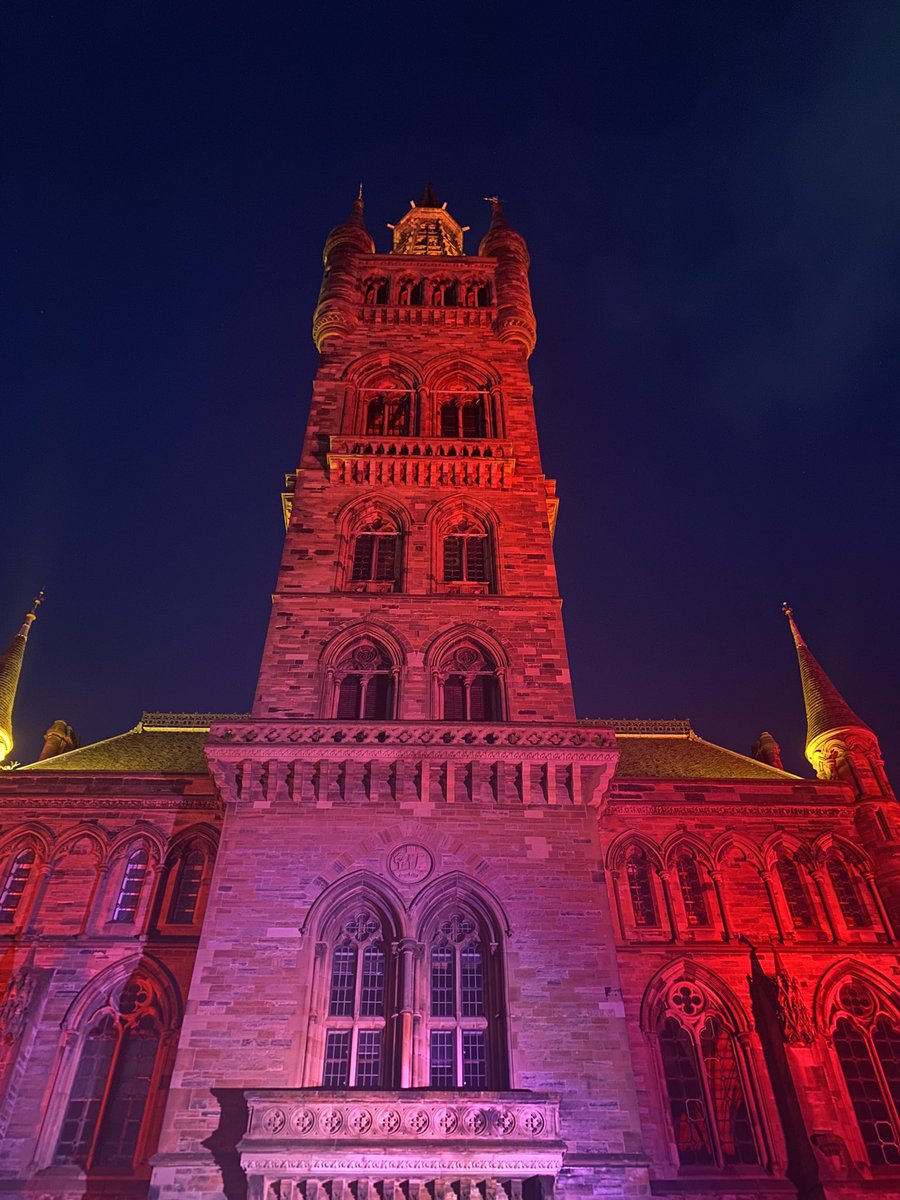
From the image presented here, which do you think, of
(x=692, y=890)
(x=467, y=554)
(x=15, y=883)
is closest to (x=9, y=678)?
(x=15, y=883)

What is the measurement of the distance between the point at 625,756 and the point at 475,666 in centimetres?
915

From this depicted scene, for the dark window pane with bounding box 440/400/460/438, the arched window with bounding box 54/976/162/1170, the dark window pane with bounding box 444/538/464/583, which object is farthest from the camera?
the dark window pane with bounding box 440/400/460/438

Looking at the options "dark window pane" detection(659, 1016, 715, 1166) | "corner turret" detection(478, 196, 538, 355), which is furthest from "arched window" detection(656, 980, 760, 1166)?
"corner turret" detection(478, 196, 538, 355)

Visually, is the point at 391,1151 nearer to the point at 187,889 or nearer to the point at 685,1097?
the point at 685,1097

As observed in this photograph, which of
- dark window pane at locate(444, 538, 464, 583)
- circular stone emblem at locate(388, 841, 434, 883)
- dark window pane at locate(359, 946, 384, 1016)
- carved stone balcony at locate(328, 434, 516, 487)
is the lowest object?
dark window pane at locate(359, 946, 384, 1016)

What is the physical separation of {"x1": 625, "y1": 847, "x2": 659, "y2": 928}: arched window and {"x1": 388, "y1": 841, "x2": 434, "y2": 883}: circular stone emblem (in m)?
7.27

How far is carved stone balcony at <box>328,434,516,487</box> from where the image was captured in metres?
31.0

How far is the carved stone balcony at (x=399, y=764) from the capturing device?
72.4ft

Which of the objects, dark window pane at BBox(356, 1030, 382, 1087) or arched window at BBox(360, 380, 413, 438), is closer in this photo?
dark window pane at BBox(356, 1030, 382, 1087)

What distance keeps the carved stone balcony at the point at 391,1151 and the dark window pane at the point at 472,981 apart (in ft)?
9.87

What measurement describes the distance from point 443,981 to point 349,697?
8007mm

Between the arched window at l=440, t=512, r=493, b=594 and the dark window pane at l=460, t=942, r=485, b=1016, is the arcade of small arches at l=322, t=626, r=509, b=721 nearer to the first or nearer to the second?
the arched window at l=440, t=512, r=493, b=594

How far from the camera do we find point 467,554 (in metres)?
29.5

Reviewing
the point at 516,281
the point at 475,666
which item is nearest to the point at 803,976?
the point at 475,666
